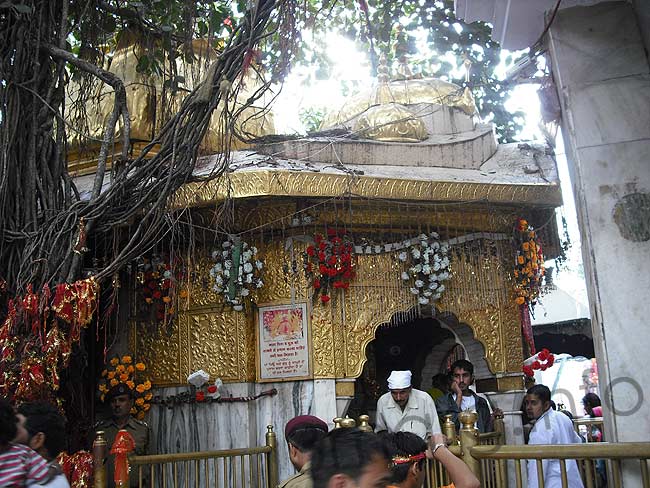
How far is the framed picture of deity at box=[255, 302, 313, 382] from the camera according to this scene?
8.12m

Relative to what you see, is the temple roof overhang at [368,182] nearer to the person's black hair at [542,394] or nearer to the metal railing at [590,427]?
the person's black hair at [542,394]

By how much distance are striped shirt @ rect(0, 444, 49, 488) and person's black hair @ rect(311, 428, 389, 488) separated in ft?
3.74

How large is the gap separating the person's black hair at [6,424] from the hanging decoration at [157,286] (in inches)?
202

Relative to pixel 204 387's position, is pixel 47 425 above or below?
below

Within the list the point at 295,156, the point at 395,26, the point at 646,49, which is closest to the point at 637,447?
the point at 646,49

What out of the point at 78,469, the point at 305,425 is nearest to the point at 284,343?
→ the point at 78,469

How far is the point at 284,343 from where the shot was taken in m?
8.21

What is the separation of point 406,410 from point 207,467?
2516 mm

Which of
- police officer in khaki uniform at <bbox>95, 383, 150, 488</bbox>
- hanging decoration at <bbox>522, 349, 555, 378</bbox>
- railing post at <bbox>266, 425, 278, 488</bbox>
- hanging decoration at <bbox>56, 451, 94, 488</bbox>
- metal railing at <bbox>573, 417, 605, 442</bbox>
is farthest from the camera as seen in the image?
metal railing at <bbox>573, 417, 605, 442</bbox>

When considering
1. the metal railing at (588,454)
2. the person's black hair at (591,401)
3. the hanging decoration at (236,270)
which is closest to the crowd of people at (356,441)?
the metal railing at (588,454)

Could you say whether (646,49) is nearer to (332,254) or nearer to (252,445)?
(332,254)

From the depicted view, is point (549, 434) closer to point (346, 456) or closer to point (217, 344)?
point (217, 344)

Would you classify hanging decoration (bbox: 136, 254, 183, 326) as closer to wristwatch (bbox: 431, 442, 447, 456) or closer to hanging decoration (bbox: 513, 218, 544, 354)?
hanging decoration (bbox: 513, 218, 544, 354)

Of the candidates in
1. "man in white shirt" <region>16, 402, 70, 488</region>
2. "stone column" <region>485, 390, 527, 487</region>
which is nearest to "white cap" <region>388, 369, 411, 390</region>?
"stone column" <region>485, 390, 527, 487</region>
